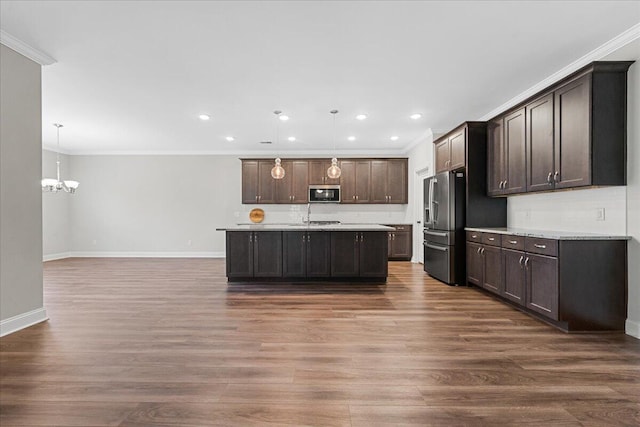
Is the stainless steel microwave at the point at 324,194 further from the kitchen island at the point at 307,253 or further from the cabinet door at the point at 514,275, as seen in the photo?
the cabinet door at the point at 514,275

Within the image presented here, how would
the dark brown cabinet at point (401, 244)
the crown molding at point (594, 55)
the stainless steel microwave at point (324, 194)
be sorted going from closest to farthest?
1. the crown molding at point (594, 55)
2. the dark brown cabinet at point (401, 244)
3. the stainless steel microwave at point (324, 194)

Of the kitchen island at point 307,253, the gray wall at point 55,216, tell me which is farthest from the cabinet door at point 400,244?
the gray wall at point 55,216

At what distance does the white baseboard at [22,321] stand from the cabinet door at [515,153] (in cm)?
546

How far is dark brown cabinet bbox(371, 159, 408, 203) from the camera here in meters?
8.20

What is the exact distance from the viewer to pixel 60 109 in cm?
525

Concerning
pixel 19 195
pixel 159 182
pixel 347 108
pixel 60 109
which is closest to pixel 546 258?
pixel 347 108

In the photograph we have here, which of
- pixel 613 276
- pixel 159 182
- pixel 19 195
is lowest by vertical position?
pixel 613 276

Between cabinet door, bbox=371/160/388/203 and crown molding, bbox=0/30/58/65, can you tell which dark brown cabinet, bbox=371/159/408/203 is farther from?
crown molding, bbox=0/30/58/65

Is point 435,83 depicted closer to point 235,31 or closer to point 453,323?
point 235,31

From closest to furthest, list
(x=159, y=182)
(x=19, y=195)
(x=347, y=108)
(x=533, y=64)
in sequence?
(x=19, y=195) → (x=533, y=64) → (x=347, y=108) → (x=159, y=182)

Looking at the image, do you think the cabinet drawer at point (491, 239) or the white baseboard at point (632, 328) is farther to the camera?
the cabinet drawer at point (491, 239)

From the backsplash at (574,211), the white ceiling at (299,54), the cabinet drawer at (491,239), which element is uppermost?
the white ceiling at (299,54)

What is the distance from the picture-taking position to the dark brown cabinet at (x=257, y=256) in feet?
17.5

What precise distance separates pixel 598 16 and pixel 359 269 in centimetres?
391
